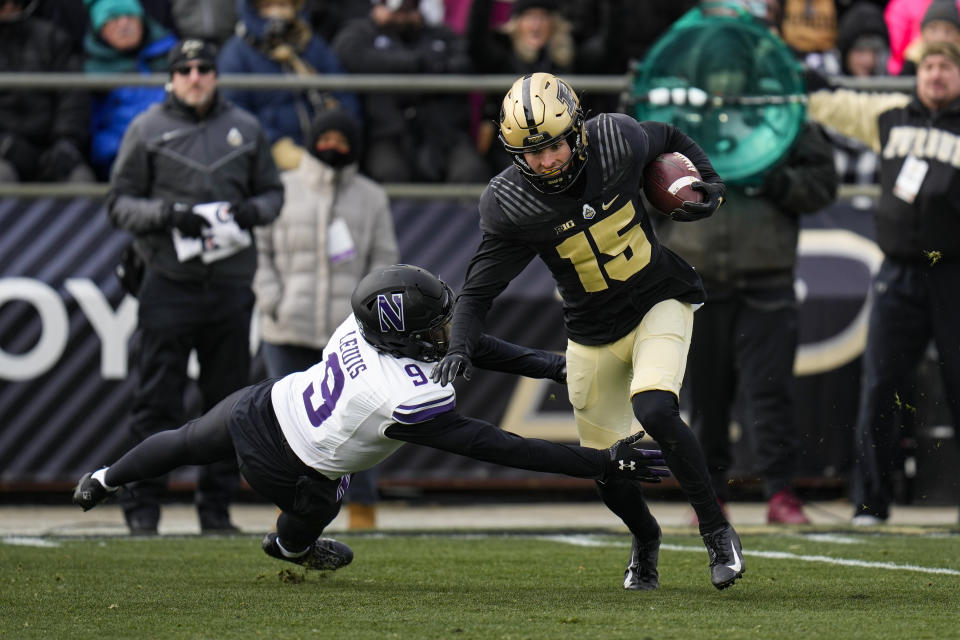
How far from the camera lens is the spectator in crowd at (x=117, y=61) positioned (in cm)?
953

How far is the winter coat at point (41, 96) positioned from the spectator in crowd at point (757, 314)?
3.61m

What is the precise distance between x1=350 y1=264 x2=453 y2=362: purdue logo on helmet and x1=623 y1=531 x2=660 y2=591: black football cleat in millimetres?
982

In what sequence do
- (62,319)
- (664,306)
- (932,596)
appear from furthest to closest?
(62,319) < (664,306) < (932,596)

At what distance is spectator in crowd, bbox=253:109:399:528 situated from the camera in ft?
26.6

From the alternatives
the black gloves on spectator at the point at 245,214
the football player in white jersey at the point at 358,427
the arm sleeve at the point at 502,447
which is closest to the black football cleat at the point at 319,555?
the football player in white jersey at the point at 358,427

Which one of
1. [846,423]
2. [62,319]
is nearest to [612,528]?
[846,423]

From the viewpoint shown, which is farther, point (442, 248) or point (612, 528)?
point (442, 248)

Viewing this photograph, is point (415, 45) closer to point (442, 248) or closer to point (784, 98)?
point (442, 248)

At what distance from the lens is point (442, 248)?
953 cm

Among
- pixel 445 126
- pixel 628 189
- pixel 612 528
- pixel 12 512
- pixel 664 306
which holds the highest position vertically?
pixel 628 189

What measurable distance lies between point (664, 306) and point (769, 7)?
14.2ft

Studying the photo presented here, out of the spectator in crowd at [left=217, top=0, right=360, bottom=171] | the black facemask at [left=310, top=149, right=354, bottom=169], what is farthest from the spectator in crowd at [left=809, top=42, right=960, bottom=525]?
the spectator in crowd at [left=217, top=0, right=360, bottom=171]

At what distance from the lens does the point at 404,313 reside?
5.48 metres

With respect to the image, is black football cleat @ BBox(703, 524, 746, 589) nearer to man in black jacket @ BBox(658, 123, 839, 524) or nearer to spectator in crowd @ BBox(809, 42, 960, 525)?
man in black jacket @ BBox(658, 123, 839, 524)
